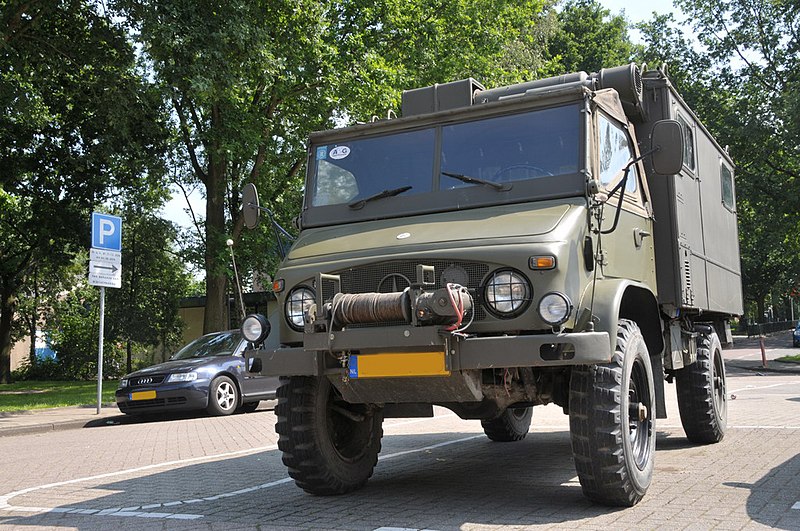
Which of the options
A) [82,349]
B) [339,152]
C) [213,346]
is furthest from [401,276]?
[82,349]

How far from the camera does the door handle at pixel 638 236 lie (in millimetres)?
7000

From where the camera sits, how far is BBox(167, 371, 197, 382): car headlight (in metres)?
15.0

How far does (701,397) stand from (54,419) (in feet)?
38.4

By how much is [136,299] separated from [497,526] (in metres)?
29.1

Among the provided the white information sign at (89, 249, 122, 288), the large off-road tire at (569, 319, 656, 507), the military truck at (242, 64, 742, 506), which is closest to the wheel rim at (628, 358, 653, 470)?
the military truck at (242, 64, 742, 506)

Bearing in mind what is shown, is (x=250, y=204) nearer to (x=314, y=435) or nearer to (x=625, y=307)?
(x=314, y=435)

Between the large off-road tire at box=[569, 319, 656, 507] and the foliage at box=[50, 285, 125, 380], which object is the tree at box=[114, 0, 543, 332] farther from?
the large off-road tire at box=[569, 319, 656, 507]

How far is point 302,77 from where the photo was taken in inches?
886

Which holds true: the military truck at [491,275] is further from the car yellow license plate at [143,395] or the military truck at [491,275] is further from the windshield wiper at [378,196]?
the car yellow license plate at [143,395]

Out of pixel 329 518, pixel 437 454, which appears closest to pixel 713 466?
pixel 437 454

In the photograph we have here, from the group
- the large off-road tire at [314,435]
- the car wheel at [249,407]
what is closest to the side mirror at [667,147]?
Answer: the large off-road tire at [314,435]

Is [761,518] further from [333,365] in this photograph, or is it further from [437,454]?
[437,454]

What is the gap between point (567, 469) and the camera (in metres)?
7.64

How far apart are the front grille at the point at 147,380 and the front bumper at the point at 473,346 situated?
33.0 feet
